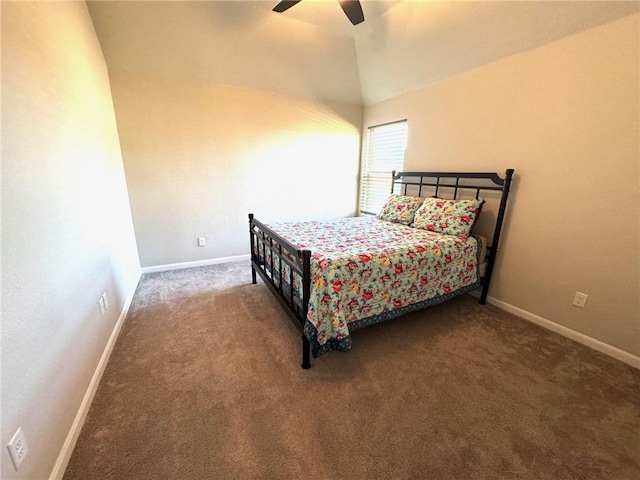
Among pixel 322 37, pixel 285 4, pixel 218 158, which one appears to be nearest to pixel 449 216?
pixel 285 4

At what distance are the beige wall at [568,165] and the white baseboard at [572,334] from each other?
1.6 inches

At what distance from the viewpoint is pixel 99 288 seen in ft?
6.13

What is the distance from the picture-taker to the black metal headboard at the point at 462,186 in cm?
244

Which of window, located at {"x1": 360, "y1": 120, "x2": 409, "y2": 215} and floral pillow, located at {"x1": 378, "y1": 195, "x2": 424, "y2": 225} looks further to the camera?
window, located at {"x1": 360, "y1": 120, "x2": 409, "y2": 215}

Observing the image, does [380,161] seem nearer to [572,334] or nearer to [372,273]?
[372,273]

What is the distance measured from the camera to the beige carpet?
1214 mm

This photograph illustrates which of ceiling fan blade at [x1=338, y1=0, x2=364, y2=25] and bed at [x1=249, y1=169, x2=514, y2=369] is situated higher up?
ceiling fan blade at [x1=338, y1=0, x2=364, y2=25]

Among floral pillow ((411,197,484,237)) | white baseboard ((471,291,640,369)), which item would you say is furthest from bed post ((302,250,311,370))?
white baseboard ((471,291,640,369))

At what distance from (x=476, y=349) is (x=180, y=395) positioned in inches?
81.4

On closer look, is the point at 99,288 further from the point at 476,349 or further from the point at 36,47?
the point at 476,349

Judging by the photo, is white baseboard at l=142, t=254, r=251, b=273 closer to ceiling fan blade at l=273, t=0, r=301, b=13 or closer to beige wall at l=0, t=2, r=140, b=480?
beige wall at l=0, t=2, r=140, b=480

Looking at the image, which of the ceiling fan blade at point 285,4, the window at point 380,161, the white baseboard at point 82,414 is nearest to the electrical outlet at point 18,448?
the white baseboard at point 82,414

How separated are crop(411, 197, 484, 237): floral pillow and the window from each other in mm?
1073

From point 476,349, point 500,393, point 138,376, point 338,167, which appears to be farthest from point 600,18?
point 138,376
